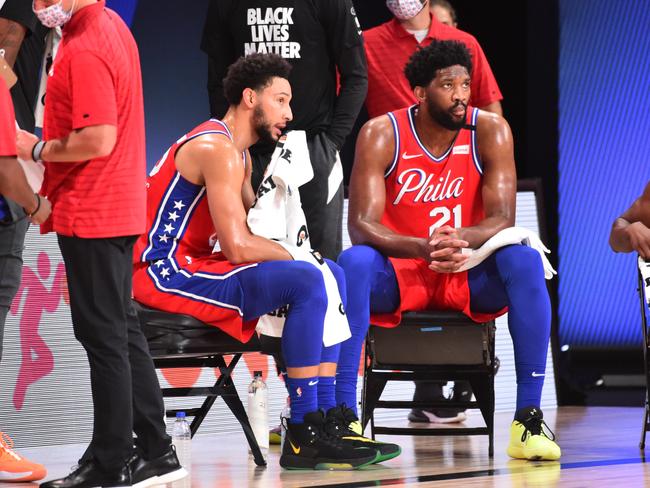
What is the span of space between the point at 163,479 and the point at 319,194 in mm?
1721

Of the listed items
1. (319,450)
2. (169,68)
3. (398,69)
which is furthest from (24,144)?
(169,68)

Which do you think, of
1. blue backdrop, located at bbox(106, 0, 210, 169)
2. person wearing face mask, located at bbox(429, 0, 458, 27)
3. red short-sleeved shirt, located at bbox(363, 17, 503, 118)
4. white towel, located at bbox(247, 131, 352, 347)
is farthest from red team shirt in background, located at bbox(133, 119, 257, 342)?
blue backdrop, located at bbox(106, 0, 210, 169)

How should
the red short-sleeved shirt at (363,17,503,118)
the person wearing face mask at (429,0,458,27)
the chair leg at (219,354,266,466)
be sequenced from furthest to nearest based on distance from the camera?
the person wearing face mask at (429,0,458,27) < the red short-sleeved shirt at (363,17,503,118) < the chair leg at (219,354,266,466)

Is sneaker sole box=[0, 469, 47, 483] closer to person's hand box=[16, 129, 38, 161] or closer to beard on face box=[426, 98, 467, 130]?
person's hand box=[16, 129, 38, 161]

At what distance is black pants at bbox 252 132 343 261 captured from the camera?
478cm

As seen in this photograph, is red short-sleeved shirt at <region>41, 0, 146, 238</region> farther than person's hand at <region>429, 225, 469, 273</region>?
No

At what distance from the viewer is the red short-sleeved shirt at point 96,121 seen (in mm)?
3207

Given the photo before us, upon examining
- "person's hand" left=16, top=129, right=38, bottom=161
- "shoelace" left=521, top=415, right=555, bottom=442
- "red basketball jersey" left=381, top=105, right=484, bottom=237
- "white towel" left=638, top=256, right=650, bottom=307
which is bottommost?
"shoelace" left=521, top=415, right=555, bottom=442

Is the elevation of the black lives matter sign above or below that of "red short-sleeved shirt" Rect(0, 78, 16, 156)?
above

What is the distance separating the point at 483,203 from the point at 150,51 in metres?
3.07

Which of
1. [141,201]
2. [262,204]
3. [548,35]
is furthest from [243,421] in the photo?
[548,35]

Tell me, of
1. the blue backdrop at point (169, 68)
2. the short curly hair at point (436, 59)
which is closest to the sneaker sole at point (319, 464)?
the short curly hair at point (436, 59)

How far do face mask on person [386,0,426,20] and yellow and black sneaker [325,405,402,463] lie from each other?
7.31ft

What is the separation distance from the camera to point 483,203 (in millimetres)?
4586
